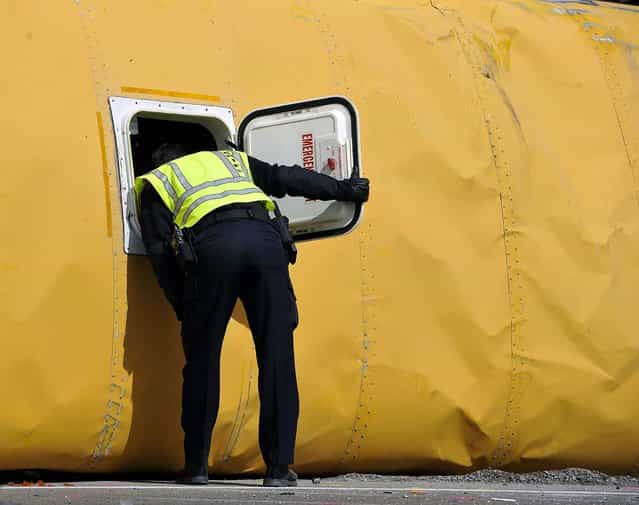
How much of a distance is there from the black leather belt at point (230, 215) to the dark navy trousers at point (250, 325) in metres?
0.02

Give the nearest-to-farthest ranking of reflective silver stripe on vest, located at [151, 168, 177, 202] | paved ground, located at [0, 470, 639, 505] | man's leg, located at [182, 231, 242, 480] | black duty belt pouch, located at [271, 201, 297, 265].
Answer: paved ground, located at [0, 470, 639, 505], man's leg, located at [182, 231, 242, 480], reflective silver stripe on vest, located at [151, 168, 177, 202], black duty belt pouch, located at [271, 201, 297, 265]

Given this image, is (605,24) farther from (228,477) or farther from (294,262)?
(228,477)

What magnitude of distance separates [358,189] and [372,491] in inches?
59.1

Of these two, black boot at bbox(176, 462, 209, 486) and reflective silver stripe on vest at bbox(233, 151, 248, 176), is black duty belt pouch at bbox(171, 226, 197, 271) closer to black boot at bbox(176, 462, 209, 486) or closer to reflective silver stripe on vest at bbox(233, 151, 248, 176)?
reflective silver stripe on vest at bbox(233, 151, 248, 176)

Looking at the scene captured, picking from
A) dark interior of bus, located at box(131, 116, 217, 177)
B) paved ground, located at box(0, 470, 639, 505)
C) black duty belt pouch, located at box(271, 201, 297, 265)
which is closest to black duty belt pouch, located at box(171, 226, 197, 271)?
black duty belt pouch, located at box(271, 201, 297, 265)

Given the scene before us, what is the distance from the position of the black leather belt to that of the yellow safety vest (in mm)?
29

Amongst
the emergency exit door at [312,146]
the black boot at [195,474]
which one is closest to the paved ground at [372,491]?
the black boot at [195,474]

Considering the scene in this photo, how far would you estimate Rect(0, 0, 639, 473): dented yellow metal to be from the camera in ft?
21.2

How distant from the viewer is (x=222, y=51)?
724cm

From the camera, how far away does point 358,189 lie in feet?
23.3

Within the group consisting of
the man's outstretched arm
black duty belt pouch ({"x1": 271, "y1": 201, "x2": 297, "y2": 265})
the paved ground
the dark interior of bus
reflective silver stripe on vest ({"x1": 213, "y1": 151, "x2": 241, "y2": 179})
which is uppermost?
the dark interior of bus

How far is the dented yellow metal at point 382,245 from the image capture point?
21.2 ft

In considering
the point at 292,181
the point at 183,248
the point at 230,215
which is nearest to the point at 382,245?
the point at 292,181

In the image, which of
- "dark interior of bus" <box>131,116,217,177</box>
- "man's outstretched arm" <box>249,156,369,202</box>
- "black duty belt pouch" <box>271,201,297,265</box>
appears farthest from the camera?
"dark interior of bus" <box>131,116,217,177</box>
